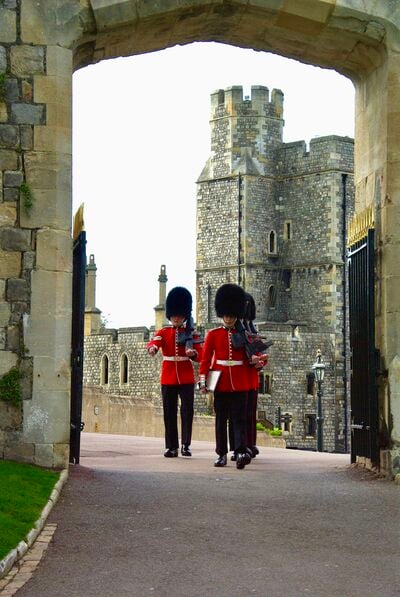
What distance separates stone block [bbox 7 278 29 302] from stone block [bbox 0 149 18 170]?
99 cm

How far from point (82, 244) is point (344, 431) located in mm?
60845

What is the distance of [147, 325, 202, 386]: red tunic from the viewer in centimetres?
1608

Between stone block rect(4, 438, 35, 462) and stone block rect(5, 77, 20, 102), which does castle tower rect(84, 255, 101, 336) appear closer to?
stone block rect(5, 77, 20, 102)

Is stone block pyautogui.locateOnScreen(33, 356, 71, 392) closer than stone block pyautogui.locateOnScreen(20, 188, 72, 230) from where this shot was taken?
Yes

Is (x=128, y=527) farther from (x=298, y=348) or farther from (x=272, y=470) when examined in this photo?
(x=298, y=348)

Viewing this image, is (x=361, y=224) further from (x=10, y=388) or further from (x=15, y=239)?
(x=10, y=388)

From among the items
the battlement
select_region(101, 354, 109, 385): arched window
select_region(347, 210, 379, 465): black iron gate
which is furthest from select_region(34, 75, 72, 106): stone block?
the battlement

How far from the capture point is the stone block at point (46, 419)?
507 inches

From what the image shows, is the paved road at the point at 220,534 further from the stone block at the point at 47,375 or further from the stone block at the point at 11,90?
the stone block at the point at 11,90

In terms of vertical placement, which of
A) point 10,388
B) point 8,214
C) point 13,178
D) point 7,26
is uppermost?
point 7,26

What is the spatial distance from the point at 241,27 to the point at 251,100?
67576mm

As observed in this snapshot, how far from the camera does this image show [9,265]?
1300 cm

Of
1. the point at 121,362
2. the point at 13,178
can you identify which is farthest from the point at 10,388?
the point at 121,362

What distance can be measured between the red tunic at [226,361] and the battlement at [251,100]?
220ft
